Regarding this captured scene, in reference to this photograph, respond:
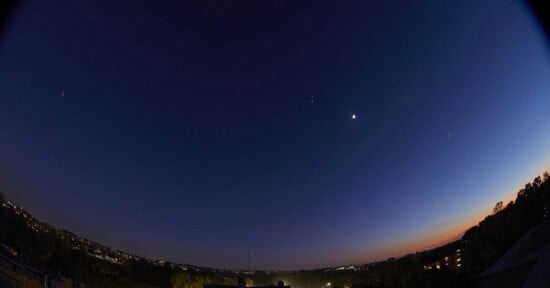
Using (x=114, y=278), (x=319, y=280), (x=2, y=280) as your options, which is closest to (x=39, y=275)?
(x=2, y=280)

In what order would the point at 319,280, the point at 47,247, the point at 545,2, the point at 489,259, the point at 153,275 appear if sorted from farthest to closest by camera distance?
the point at 319,280 < the point at 153,275 < the point at 47,247 < the point at 489,259 < the point at 545,2

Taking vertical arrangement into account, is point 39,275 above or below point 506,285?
above

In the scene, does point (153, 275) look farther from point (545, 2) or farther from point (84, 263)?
point (545, 2)

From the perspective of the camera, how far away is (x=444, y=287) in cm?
3048

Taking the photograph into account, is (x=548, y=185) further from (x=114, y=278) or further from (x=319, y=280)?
(x=319, y=280)

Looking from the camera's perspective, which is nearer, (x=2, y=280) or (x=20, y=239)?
(x=2, y=280)

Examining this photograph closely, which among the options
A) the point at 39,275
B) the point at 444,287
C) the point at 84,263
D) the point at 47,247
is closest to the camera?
the point at 39,275

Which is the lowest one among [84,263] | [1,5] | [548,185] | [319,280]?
[319,280]

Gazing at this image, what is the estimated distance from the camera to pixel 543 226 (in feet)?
53.2

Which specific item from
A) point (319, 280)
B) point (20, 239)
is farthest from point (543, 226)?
point (319, 280)

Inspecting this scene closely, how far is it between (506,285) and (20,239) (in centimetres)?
6224

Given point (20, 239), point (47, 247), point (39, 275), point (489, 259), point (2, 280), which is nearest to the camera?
point (2, 280)

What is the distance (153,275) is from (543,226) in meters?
90.6

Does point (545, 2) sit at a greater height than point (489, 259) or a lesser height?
greater
